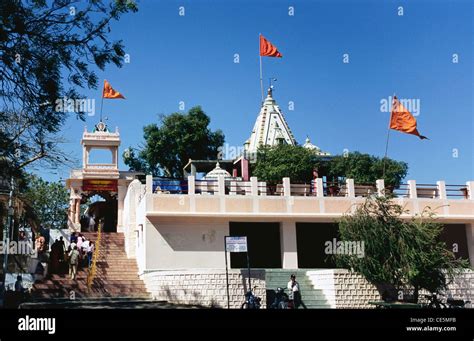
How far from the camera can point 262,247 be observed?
26.2m

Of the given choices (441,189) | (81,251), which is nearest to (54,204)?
(81,251)

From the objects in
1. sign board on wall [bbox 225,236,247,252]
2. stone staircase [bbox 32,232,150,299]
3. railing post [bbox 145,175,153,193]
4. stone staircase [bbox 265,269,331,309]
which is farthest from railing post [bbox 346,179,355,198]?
sign board on wall [bbox 225,236,247,252]

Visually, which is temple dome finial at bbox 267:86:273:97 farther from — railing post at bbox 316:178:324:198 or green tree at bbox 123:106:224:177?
railing post at bbox 316:178:324:198

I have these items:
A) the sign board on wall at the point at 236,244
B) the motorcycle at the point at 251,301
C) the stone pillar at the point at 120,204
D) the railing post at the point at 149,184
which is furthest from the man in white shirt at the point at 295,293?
the stone pillar at the point at 120,204

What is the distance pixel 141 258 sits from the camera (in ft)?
77.6

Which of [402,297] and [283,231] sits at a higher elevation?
[283,231]

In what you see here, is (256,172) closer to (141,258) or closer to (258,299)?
(141,258)

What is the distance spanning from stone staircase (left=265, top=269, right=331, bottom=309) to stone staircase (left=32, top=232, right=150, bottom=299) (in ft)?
14.7

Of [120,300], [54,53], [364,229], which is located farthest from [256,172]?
[54,53]

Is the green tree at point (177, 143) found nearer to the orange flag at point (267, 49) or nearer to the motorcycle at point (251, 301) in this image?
the orange flag at point (267, 49)

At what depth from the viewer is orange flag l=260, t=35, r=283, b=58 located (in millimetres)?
33875

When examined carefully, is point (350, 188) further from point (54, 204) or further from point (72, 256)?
point (54, 204)

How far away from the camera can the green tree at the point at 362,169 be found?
36000 mm

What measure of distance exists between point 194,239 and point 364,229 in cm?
705
